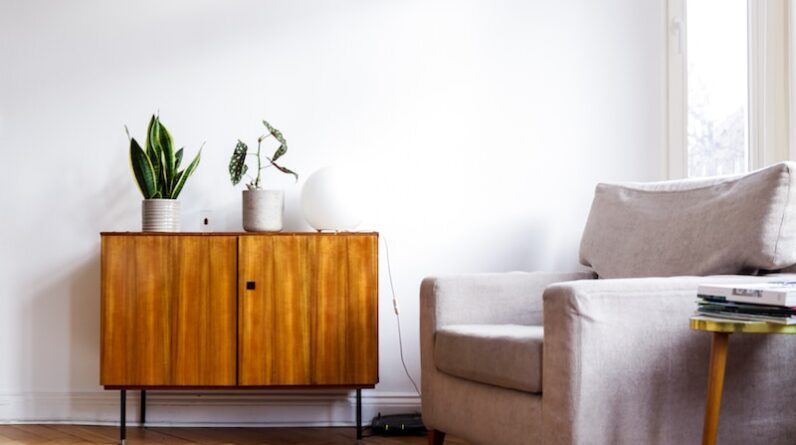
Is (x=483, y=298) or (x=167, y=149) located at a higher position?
(x=167, y=149)

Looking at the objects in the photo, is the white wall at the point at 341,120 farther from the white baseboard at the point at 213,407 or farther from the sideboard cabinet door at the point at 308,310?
the sideboard cabinet door at the point at 308,310

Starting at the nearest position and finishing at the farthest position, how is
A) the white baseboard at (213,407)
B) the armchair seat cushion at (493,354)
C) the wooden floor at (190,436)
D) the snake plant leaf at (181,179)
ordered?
the armchair seat cushion at (493,354) → the wooden floor at (190,436) → the snake plant leaf at (181,179) → the white baseboard at (213,407)

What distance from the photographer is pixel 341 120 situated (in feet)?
10.5

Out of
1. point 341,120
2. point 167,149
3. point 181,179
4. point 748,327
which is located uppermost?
point 341,120

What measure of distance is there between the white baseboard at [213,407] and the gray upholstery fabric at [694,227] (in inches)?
40.0

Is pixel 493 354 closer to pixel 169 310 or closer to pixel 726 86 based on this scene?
pixel 169 310

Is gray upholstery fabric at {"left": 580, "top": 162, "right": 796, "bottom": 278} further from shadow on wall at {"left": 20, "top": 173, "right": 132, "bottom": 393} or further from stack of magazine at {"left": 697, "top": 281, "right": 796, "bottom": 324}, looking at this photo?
shadow on wall at {"left": 20, "top": 173, "right": 132, "bottom": 393}

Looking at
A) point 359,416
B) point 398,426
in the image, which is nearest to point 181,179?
point 359,416

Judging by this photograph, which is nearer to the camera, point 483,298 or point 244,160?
point 483,298

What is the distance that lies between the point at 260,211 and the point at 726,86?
1692mm

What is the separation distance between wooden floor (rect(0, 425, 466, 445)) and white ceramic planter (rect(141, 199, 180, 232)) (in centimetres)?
72

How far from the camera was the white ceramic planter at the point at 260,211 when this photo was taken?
2873mm

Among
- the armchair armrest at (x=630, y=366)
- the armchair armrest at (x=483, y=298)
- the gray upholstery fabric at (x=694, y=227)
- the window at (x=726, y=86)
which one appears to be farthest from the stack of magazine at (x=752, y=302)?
the window at (x=726, y=86)

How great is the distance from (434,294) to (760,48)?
138 cm
